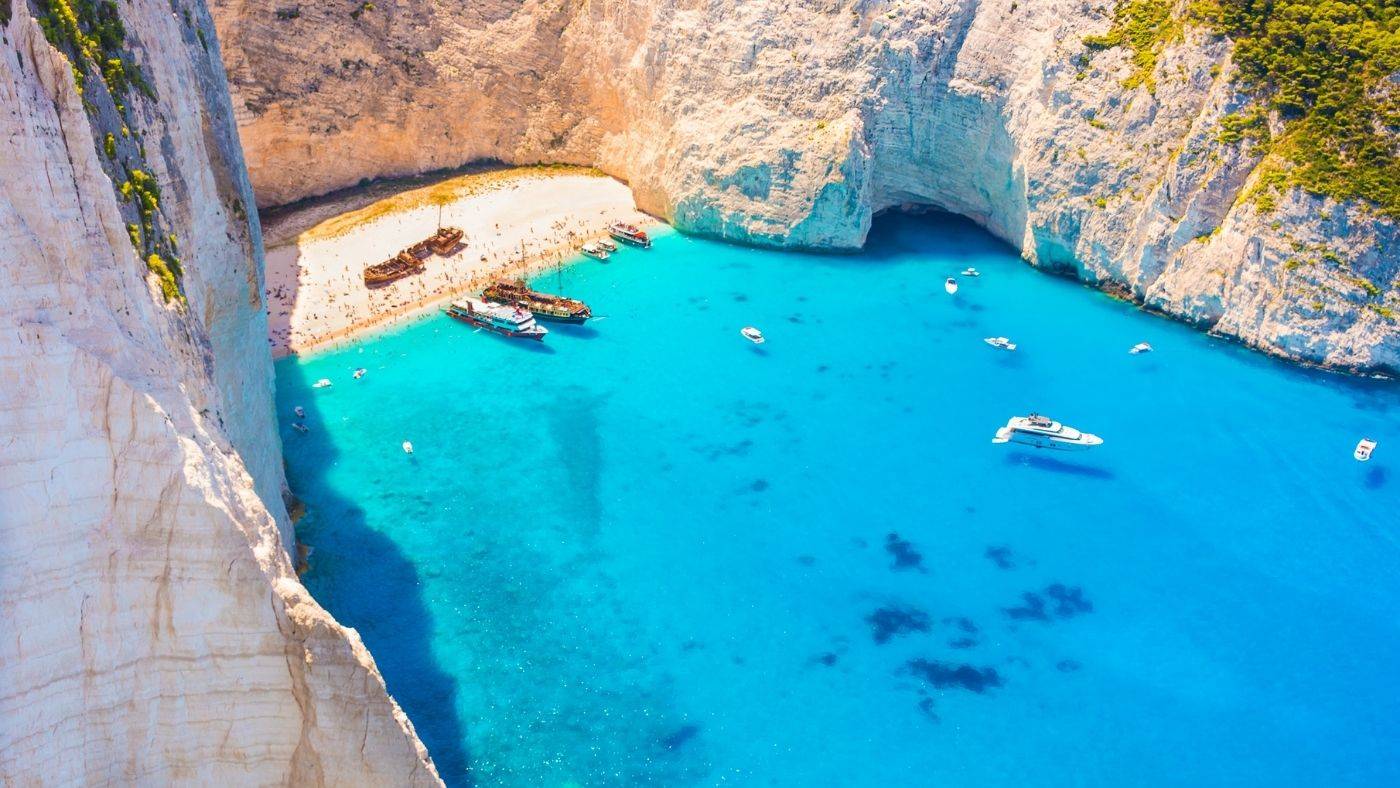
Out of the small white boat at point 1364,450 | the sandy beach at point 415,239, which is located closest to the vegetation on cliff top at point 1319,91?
the small white boat at point 1364,450

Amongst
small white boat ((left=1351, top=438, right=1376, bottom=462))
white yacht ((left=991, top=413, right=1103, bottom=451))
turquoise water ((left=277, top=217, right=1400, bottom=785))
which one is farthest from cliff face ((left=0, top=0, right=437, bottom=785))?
small white boat ((left=1351, top=438, right=1376, bottom=462))

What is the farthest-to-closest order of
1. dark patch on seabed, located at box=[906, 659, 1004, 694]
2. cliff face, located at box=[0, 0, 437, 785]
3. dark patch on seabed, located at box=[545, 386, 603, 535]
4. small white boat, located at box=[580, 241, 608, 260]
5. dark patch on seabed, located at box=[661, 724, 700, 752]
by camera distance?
small white boat, located at box=[580, 241, 608, 260], dark patch on seabed, located at box=[545, 386, 603, 535], dark patch on seabed, located at box=[906, 659, 1004, 694], dark patch on seabed, located at box=[661, 724, 700, 752], cliff face, located at box=[0, 0, 437, 785]

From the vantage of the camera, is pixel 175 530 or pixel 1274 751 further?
pixel 1274 751

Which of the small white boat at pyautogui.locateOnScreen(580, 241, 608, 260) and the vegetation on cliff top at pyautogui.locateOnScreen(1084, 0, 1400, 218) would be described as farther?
the small white boat at pyautogui.locateOnScreen(580, 241, 608, 260)

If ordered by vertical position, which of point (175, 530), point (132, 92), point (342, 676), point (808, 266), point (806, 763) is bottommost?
point (806, 763)

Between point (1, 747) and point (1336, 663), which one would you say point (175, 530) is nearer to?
point (1, 747)

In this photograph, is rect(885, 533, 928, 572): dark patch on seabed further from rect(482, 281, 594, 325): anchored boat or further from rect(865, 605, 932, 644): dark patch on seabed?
rect(482, 281, 594, 325): anchored boat


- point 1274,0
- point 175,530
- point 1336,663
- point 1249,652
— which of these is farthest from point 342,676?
point 1274,0
